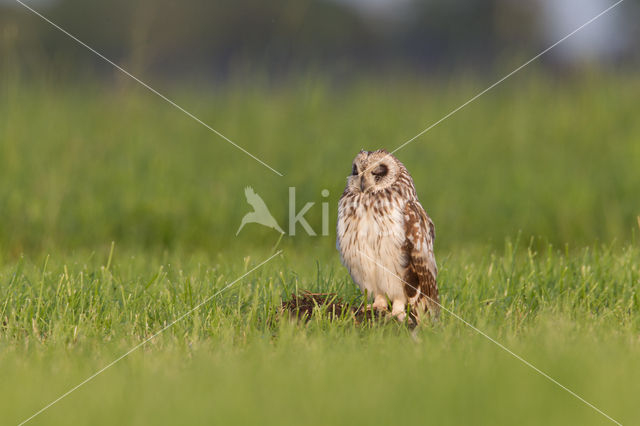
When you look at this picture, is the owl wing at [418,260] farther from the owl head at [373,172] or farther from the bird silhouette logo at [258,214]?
the bird silhouette logo at [258,214]

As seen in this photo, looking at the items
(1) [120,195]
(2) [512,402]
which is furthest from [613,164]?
(2) [512,402]

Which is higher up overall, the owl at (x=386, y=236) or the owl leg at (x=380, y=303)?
the owl at (x=386, y=236)

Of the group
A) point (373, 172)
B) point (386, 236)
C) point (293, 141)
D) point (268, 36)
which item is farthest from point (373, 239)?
point (268, 36)

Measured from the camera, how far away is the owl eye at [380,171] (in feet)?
18.8

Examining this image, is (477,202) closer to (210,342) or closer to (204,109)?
(204,109)

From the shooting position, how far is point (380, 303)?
594cm

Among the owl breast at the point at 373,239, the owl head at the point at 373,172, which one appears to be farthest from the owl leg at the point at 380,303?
the owl head at the point at 373,172

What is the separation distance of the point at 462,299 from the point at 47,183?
17.7 feet

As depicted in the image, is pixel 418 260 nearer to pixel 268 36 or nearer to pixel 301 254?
pixel 301 254

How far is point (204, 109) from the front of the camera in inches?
461

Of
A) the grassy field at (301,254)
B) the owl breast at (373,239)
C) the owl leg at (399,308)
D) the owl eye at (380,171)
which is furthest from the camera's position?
the owl leg at (399,308)

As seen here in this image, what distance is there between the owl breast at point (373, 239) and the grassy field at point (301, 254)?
0.35m

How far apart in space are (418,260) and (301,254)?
10.9ft

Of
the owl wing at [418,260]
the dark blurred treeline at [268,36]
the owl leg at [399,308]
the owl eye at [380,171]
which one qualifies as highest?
the dark blurred treeline at [268,36]
